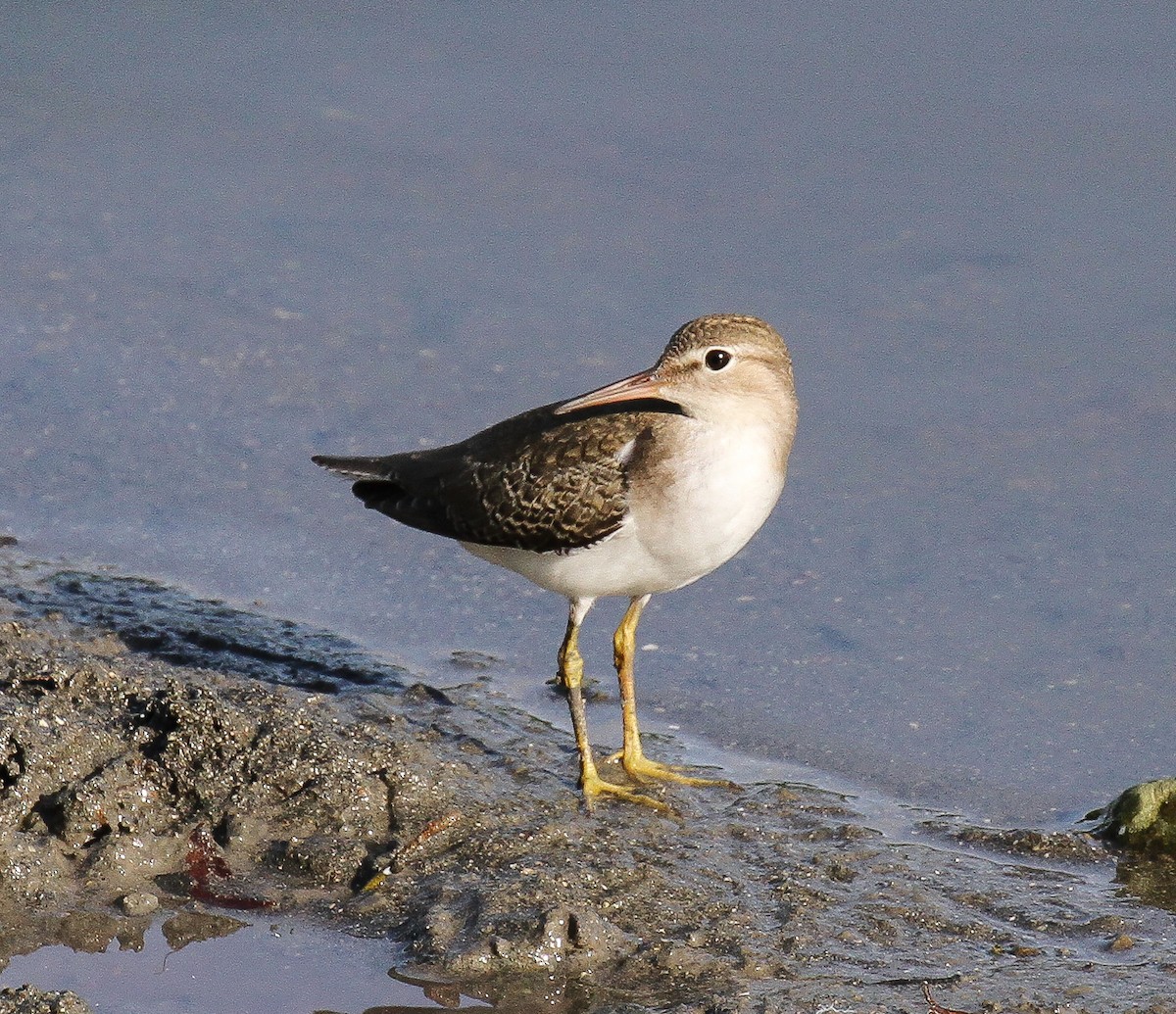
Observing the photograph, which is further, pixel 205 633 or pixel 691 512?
pixel 205 633

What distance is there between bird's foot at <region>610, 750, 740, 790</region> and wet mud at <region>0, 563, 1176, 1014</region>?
89mm

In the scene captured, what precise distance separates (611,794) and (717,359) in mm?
1608

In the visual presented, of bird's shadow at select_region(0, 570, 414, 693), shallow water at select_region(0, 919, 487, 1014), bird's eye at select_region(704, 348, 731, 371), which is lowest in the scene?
shallow water at select_region(0, 919, 487, 1014)

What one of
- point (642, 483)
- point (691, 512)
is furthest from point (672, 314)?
point (691, 512)

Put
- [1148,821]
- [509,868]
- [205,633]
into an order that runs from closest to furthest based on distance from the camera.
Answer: [509,868]
[1148,821]
[205,633]

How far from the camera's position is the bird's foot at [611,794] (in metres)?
5.95

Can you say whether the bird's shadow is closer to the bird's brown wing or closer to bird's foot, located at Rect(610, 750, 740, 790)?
the bird's brown wing

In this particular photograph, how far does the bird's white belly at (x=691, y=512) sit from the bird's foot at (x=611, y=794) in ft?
2.36

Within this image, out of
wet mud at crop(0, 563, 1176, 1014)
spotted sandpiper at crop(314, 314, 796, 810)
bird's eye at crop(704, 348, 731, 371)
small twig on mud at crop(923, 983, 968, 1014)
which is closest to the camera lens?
small twig on mud at crop(923, 983, 968, 1014)

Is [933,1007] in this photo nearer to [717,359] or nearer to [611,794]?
[611,794]

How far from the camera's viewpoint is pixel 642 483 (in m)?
6.11

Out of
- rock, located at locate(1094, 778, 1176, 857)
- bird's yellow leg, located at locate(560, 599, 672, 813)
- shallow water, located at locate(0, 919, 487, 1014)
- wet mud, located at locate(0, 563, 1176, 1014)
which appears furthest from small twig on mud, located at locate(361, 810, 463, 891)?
rock, located at locate(1094, 778, 1176, 857)

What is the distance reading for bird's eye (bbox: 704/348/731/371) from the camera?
6.20 m

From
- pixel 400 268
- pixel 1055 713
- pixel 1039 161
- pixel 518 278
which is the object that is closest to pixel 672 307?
pixel 518 278
